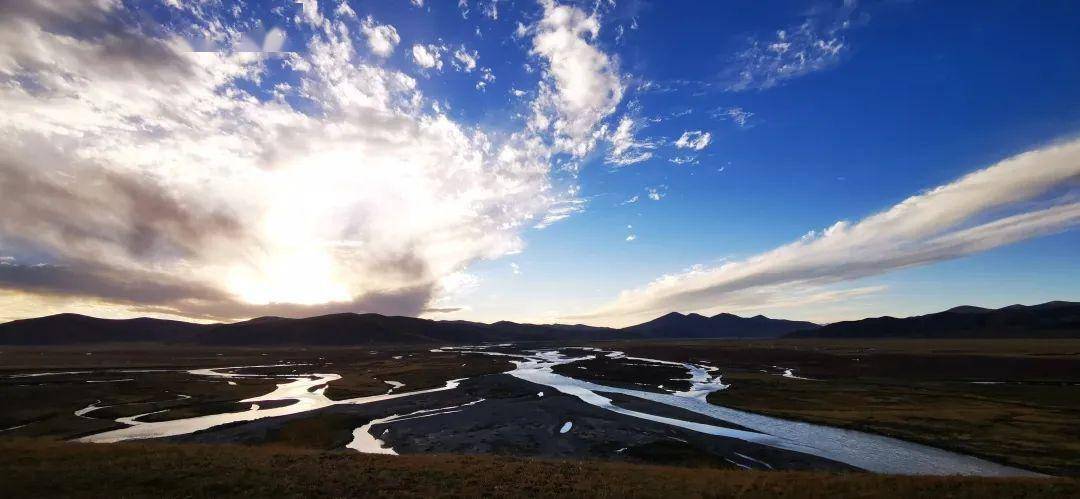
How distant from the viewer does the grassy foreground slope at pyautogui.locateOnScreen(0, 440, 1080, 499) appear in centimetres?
2159

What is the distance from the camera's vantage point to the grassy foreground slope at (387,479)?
2159cm

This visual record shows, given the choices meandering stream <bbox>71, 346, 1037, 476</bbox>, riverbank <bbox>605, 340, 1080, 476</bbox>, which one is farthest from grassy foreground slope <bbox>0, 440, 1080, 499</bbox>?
riverbank <bbox>605, 340, 1080, 476</bbox>

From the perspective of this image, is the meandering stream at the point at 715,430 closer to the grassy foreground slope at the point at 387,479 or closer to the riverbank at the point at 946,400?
the riverbank at the point at 946,400

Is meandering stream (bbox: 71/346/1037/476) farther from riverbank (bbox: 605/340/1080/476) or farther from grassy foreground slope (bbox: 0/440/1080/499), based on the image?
grassy foreground slope (bbox: 0/440/1080/499)

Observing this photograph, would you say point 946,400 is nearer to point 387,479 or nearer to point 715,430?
point 715,430

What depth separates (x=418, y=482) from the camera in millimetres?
23906

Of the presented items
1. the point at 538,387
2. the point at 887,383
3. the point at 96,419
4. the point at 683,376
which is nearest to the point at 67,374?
the point at 96,419

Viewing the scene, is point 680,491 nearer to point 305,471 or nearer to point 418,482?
point 418,482

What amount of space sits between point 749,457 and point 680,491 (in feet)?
56.1

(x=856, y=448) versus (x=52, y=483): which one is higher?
(x=52, y=483)

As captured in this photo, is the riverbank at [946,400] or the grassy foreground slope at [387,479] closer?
the grassy foreground slope at [387,479]

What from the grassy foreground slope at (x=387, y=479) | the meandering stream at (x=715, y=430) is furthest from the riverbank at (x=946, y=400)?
the grassy foreground slope at (x=387, y=479)

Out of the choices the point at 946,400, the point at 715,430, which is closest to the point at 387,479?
the point at 715,430

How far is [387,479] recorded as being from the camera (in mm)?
24297
